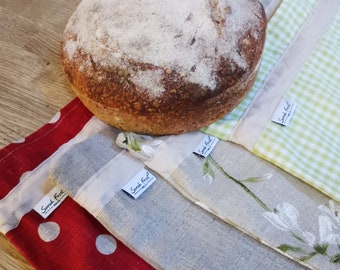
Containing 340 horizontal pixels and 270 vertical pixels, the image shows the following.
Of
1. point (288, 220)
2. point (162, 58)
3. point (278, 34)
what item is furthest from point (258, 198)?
point (278, 34)

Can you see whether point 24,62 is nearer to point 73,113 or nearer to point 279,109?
point 73,113

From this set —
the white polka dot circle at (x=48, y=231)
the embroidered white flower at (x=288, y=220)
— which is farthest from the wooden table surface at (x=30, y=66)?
the embroidered white flower at (x=288, y=220)

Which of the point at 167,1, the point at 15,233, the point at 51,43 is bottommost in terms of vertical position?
the point at 15,233

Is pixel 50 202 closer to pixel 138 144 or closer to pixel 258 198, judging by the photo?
pixel 138 144

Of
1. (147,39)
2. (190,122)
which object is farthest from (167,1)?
(190,122)

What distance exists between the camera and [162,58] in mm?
788

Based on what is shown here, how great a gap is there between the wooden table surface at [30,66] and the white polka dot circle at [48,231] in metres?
0.23

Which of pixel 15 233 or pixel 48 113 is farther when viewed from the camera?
pixel 48 113

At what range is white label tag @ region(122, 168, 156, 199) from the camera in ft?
2.76

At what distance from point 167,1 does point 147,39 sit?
0.10 m

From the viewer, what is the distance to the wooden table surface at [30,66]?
985mm

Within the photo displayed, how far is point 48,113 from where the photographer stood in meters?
1.00

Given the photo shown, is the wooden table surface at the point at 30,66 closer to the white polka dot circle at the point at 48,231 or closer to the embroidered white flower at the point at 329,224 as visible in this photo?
the white polka dot circle at the point at 48,231

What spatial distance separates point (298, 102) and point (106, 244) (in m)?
0.53
